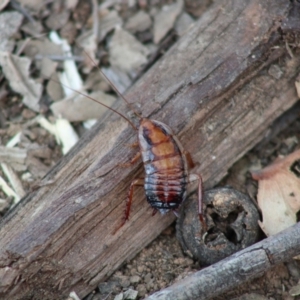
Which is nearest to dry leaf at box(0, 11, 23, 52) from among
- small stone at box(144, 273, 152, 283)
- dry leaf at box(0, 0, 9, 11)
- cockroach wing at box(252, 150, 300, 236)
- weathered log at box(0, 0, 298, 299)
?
dry leaf at box(0, 0, 9, 11)

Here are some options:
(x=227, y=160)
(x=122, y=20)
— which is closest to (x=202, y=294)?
(x=227, y=160)

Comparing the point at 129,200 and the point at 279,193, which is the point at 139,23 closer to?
Answer: the point at 129,200

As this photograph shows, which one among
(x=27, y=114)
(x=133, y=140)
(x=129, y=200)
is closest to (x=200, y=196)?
(x=129, y=200)

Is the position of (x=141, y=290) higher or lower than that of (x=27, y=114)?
lower

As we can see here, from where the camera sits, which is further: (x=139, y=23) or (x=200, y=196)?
(x=139, y=23)

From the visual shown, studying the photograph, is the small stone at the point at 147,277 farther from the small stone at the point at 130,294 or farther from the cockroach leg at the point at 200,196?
the cockroach leg at the point at 200,196

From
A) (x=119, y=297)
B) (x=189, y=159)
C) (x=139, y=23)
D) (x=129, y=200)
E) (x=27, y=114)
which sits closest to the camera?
(x=119, y=297)

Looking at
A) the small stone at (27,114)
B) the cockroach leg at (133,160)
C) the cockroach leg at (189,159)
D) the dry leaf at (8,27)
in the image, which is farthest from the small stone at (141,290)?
the dry leaf at (8,27)
